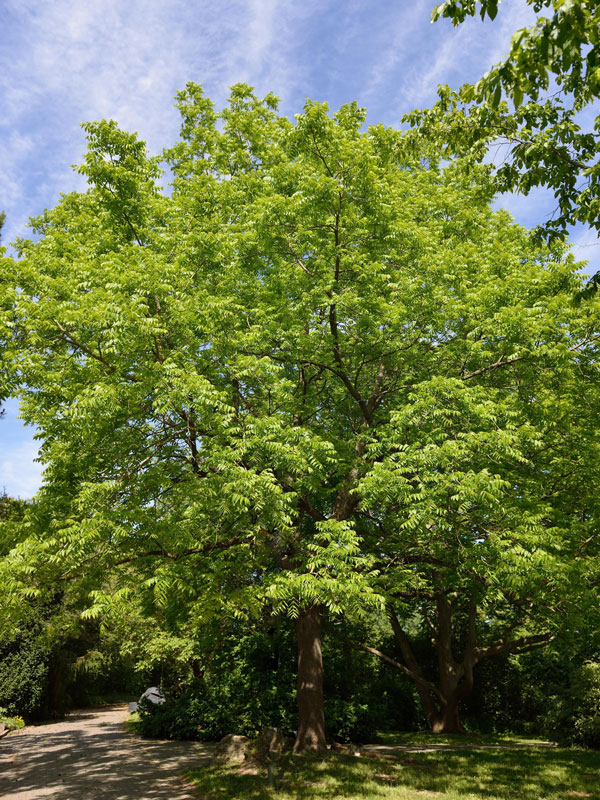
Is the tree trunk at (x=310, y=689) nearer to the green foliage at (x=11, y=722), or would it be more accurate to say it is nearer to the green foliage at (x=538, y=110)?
the green foliage at (x=538, y=110)

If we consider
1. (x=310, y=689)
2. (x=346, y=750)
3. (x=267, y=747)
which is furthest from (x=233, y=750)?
(x=346, y=750)

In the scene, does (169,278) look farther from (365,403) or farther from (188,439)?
(365,403)

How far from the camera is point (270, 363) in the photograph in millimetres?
10703

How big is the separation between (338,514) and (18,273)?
352 inches

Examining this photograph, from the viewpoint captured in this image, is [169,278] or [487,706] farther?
[487,706]

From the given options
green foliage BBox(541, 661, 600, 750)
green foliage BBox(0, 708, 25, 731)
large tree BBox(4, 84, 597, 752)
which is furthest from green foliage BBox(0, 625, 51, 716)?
green foliage BBox(541, 661, 600, 750)

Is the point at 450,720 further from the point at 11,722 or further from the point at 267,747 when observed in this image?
the point at 11,722

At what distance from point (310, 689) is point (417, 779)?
11.6 ft

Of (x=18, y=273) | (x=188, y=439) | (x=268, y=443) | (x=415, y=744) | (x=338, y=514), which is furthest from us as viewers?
(x=415, y=744)

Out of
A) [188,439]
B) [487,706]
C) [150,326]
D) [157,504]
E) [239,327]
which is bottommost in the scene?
[487,706]

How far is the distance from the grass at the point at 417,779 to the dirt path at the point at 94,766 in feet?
3.72

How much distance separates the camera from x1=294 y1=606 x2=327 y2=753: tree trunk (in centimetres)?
1288

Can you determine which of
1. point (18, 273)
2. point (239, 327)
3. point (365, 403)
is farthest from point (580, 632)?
point (18, 273)

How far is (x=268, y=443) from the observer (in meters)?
8.62
